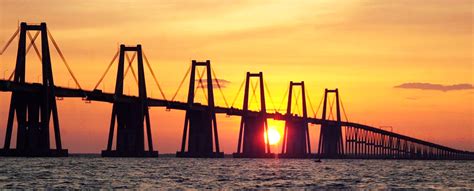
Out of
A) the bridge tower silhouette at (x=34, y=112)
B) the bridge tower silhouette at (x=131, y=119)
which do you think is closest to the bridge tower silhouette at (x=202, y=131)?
the bridge tower silhouette at (x=131, y=119)

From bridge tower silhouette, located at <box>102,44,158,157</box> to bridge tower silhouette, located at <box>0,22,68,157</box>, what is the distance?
21.9 meters

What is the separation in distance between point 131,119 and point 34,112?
27837 millimetres

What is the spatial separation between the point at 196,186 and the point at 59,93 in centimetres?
5972

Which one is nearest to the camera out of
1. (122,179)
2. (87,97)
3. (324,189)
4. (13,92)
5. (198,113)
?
(324,189)

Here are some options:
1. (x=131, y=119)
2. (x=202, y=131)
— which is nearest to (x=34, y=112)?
(x=131, y=119)

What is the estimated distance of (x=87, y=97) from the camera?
145m

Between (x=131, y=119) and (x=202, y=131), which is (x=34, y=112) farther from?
(x=202, y=131)

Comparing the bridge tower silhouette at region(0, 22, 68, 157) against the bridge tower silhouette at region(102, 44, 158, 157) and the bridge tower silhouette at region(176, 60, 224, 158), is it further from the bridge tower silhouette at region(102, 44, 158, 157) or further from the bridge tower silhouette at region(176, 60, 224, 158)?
the bridge tower silhouette at region(176, 60, 224, 158)

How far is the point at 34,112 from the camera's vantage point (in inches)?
5153

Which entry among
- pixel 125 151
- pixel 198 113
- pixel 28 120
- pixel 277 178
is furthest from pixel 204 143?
pixel 277 178

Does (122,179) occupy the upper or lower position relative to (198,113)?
lower

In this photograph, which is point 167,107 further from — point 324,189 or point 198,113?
point 324,189

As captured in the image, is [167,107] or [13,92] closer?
[13,92]

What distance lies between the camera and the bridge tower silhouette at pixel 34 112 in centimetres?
12925
